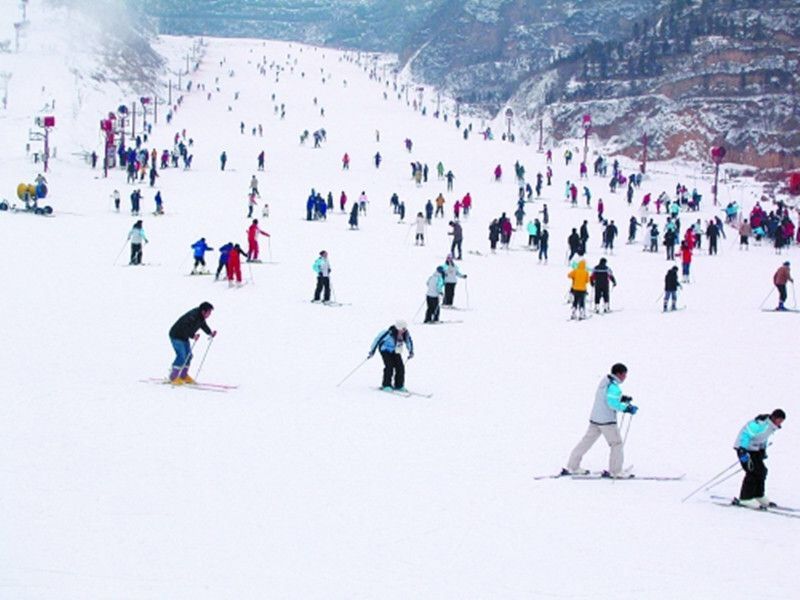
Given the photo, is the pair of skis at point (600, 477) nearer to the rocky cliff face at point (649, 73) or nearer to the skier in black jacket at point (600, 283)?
the skier in black jacket at point (600, 283)

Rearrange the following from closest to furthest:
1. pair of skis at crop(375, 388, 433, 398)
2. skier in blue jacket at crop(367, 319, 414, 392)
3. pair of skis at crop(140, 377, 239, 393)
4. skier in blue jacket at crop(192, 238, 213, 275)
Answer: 1. pair of skis at crop(140, 377, 239, 393)
2. skier in blue jacket at crop(367, 319, 414, 392)
3. pair of skis at crop(375, 388, 433, 398)
4. skier in blue jacket at crop(192, 238, 213, 275)

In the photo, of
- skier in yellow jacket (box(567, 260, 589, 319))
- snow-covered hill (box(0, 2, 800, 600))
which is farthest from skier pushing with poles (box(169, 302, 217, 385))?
skier in yellow jacket (box(567, 260, 589, 319))

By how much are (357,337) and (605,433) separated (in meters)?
7.64

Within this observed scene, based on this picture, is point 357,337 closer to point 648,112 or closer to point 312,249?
point 312,249

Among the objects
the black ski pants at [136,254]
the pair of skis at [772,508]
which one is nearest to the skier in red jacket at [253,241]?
the black ski pants at [136,254]

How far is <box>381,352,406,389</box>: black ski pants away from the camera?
11.8 m

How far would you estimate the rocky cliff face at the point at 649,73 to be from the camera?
2837 inches

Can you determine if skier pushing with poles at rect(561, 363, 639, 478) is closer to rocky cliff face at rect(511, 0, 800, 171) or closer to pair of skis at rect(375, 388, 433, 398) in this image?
pair of skis at rect(375, 388, 433, 398)

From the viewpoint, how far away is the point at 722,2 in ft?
284

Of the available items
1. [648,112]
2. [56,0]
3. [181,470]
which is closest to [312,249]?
[181,470]

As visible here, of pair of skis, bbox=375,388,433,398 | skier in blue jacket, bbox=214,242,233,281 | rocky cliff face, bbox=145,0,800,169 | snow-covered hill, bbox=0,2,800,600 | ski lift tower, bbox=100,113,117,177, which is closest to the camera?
snow-covered hill, bbox=0,2,800,600

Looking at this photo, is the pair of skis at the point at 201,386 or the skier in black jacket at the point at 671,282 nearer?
the pair of skis at the point at 201,386

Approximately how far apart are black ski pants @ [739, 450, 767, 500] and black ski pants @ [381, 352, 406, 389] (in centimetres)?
480

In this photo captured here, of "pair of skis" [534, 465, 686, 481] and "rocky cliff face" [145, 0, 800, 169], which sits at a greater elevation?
"rocky cliff face" [145, 0, 800, 169]
